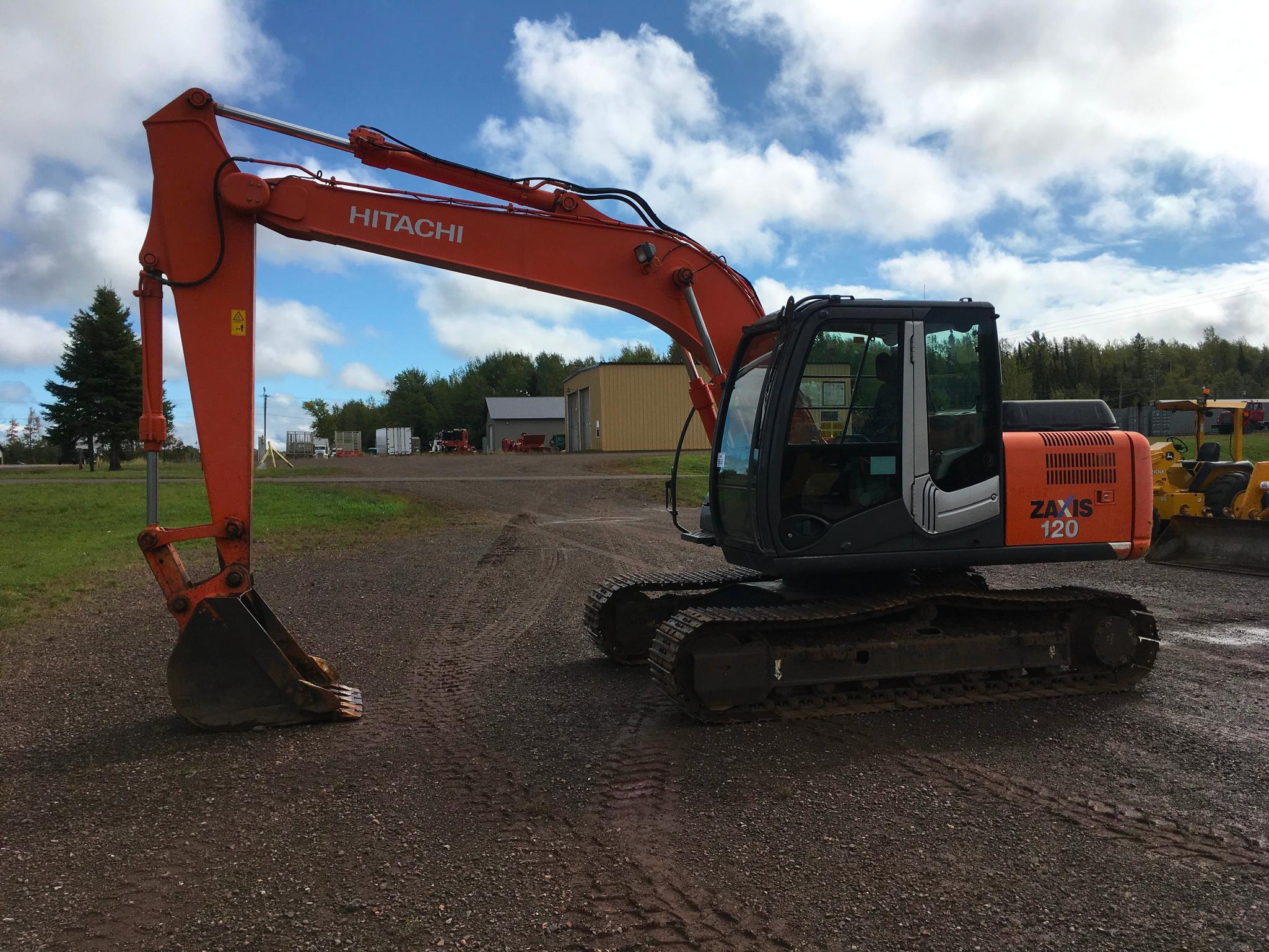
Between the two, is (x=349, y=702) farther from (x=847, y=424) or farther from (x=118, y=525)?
(x=118, y=525)

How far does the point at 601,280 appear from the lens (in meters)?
6.91

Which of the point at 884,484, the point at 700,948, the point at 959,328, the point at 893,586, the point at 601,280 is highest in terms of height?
the point at 601,280

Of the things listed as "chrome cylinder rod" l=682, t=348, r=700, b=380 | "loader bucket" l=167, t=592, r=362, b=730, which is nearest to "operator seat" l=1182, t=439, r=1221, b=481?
"chrome cylinder rod" l=682, t=348, r=700, b=380

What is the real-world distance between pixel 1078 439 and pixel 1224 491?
997 centimetres

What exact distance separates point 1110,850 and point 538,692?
385 cm

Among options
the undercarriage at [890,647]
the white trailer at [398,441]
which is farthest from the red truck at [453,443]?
the undercarriage at [890,647]

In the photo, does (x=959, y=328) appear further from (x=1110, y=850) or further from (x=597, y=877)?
(x=597, y=877)

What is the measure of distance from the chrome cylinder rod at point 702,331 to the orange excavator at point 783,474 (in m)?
0.02

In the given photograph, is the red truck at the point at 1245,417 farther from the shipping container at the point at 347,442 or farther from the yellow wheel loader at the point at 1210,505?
the shipping container at the point at 347,442

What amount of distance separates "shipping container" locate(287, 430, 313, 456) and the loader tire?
5880 centimetres

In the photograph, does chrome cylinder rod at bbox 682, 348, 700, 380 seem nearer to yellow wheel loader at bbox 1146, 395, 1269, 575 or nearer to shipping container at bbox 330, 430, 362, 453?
yellow wheel loader at bbox 1146, 395, 1269, 575

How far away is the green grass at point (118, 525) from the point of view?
1195cm

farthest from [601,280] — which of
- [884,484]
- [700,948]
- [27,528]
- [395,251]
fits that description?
[27,528]

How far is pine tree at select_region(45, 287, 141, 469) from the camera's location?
41219 millimetres
